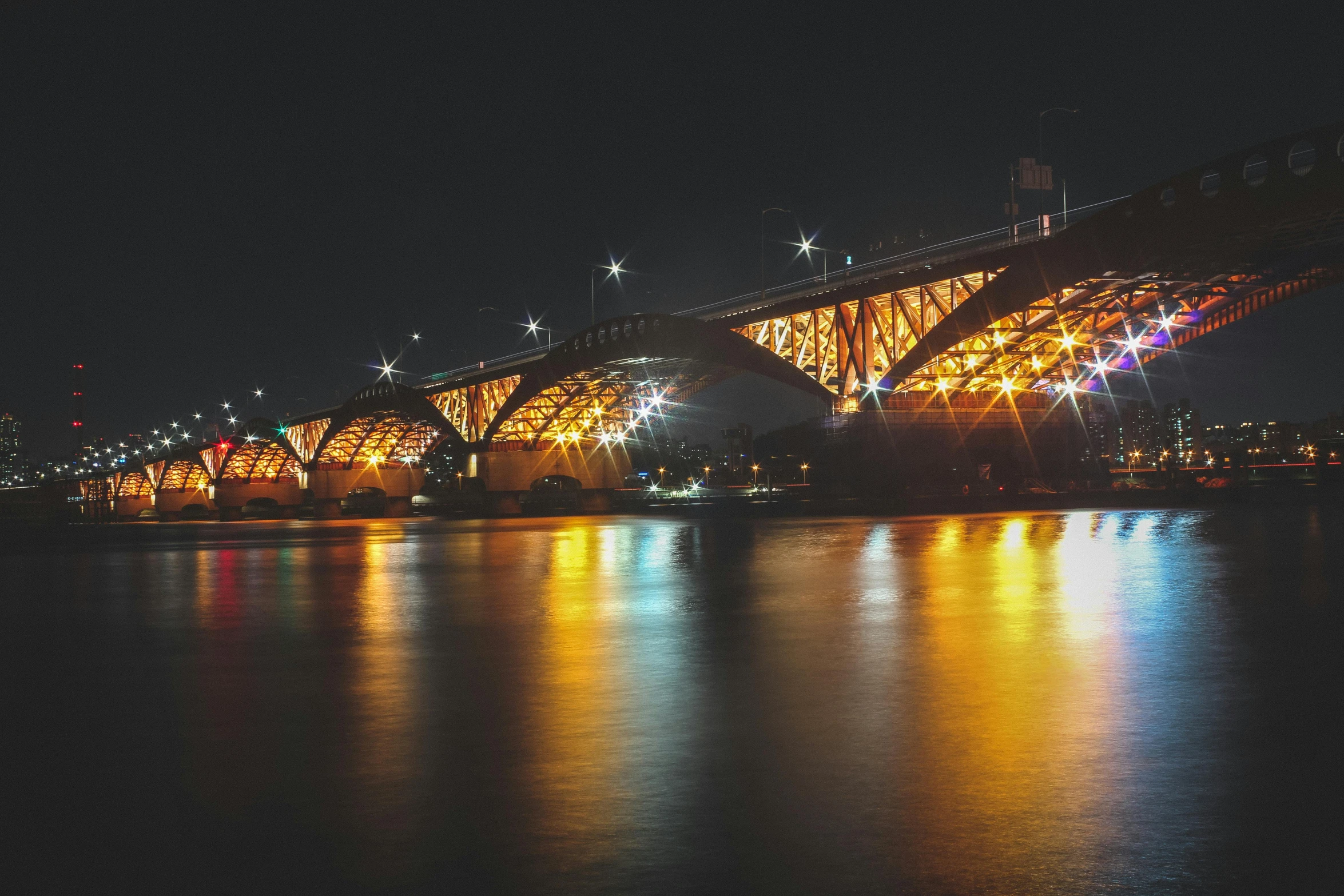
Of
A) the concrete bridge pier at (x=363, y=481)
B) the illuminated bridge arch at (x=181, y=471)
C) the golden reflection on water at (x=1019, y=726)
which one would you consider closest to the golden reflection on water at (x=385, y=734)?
the golden reflection on water at (x=1019, y=726)

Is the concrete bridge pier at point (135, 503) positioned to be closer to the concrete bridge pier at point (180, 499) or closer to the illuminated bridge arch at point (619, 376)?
the concrete bridge pier at point (180, 499)

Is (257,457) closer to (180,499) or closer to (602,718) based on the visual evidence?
(180,499)

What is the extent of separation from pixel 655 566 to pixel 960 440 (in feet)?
117

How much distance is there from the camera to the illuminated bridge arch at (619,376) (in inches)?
2312

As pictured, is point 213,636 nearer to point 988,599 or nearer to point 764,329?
point 988,599

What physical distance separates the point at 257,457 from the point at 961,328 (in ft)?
340

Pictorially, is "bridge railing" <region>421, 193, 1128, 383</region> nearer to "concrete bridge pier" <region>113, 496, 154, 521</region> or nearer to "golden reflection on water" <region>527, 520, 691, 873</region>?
"golden reflection on water" <region>527, 520, 691, 873</region>

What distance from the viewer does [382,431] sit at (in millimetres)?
107688

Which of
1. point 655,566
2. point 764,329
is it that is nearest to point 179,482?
point 764,329

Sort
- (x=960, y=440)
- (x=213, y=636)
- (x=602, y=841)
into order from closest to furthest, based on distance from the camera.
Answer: (x=602, y=841) → (x=213, y=636) → (x=960, y=440)

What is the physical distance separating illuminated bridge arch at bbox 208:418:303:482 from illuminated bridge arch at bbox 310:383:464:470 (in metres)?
4.92

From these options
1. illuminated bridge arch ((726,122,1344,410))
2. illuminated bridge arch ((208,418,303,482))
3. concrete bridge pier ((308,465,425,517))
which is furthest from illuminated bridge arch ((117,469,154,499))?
illuminated bridge arch ((726,122,1344,410))

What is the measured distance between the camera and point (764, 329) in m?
58.4

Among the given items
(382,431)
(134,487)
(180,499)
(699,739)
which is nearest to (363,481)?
(382,431)
